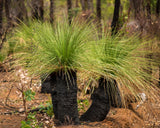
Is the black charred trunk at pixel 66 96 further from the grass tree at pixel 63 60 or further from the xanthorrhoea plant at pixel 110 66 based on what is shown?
the xanthorrhoea plant at pixel 110 66

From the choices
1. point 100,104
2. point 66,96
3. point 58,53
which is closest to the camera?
point 58,53

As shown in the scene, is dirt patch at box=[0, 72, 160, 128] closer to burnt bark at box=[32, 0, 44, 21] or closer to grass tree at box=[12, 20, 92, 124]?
grass tree at box=[12, 20, 92, 124]

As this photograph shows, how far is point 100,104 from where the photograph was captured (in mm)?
3195

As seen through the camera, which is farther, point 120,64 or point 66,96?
point 120,64

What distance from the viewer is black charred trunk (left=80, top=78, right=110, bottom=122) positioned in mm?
3179

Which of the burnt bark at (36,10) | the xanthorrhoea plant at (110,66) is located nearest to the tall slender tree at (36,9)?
the burnt bark at (36,10)

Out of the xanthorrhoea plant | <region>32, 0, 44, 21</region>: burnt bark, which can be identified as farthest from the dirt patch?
<region>32, 0, 44, 21</region>: burnt bark

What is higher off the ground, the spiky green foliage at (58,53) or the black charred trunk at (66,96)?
the spiky green foliage at (58,53)

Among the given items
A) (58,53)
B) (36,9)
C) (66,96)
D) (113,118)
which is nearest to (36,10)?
(36,9)

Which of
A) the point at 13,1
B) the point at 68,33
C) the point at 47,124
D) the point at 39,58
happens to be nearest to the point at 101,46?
the point at 68,33

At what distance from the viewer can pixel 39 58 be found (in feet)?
8.52

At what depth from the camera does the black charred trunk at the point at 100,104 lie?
125 inches

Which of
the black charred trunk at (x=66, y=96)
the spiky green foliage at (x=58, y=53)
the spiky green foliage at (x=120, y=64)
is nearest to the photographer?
the spiky green foliage at (x=58, y=53)

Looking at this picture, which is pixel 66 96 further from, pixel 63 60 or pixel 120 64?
pixel 120 64
